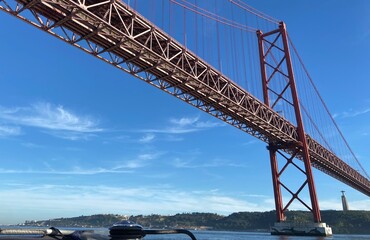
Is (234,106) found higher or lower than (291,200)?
higher

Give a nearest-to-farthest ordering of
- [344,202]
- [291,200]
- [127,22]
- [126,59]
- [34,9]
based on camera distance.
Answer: [34,9] → [127,22] → [126,59] → [291,200] → [344,202]

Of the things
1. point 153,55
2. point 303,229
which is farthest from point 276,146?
point 153,55

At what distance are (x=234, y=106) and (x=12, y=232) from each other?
108 feet

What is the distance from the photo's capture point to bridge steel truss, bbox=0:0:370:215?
66.4 ft

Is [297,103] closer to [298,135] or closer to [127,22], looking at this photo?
[298,135]

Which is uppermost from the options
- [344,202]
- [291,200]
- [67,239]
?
[344,202]

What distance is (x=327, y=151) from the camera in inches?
2216

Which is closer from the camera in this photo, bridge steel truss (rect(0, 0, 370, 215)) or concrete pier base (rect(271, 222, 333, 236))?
bridge steel truss (rect(0, 0, 370, 215))

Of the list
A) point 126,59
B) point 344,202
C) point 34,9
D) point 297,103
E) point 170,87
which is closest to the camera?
point 34,9

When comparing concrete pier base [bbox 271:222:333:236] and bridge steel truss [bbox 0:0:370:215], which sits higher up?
bridge steel truss [bbox 0:0:370:215]

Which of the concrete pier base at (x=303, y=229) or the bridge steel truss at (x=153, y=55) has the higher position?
the bridge steel truss at (x=153, y=55)

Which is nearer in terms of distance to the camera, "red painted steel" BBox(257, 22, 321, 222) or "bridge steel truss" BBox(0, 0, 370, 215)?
"bridge steel truss" BBox(0, 0, 370, 215)

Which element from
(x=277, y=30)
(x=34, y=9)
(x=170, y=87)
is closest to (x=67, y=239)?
(x=34, y=9)

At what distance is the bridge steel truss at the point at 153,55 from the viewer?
66.4 feet
